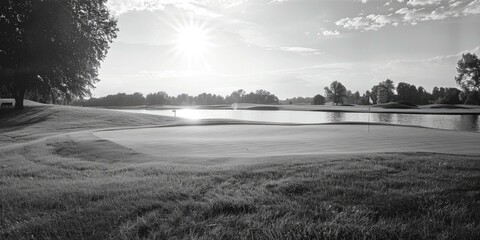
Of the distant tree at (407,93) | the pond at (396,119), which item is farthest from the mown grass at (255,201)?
the distant tree at (407,93)

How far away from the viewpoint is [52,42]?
26516mm

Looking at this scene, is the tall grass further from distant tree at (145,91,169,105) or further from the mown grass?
distant tree at (145,91,169,105)

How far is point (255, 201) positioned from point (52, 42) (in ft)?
97.0

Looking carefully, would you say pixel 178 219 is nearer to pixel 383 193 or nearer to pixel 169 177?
pixel 169 177

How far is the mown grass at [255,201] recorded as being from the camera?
344 cm

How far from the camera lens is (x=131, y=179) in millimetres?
5727

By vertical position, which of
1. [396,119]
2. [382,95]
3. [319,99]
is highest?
[382,95]

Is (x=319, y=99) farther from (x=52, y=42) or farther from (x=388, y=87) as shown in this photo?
(x=52, y=42)

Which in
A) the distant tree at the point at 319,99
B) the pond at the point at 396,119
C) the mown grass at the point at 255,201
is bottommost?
the pond at the point at 396,119

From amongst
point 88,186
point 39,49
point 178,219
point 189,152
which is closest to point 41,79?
point 39,49

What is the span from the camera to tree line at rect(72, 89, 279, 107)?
118 m

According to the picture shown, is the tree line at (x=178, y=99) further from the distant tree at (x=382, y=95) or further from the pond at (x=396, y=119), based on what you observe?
the pond at (x=396, y=119)

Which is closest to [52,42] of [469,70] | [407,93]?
[469,70]

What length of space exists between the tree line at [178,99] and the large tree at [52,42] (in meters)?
85.6
